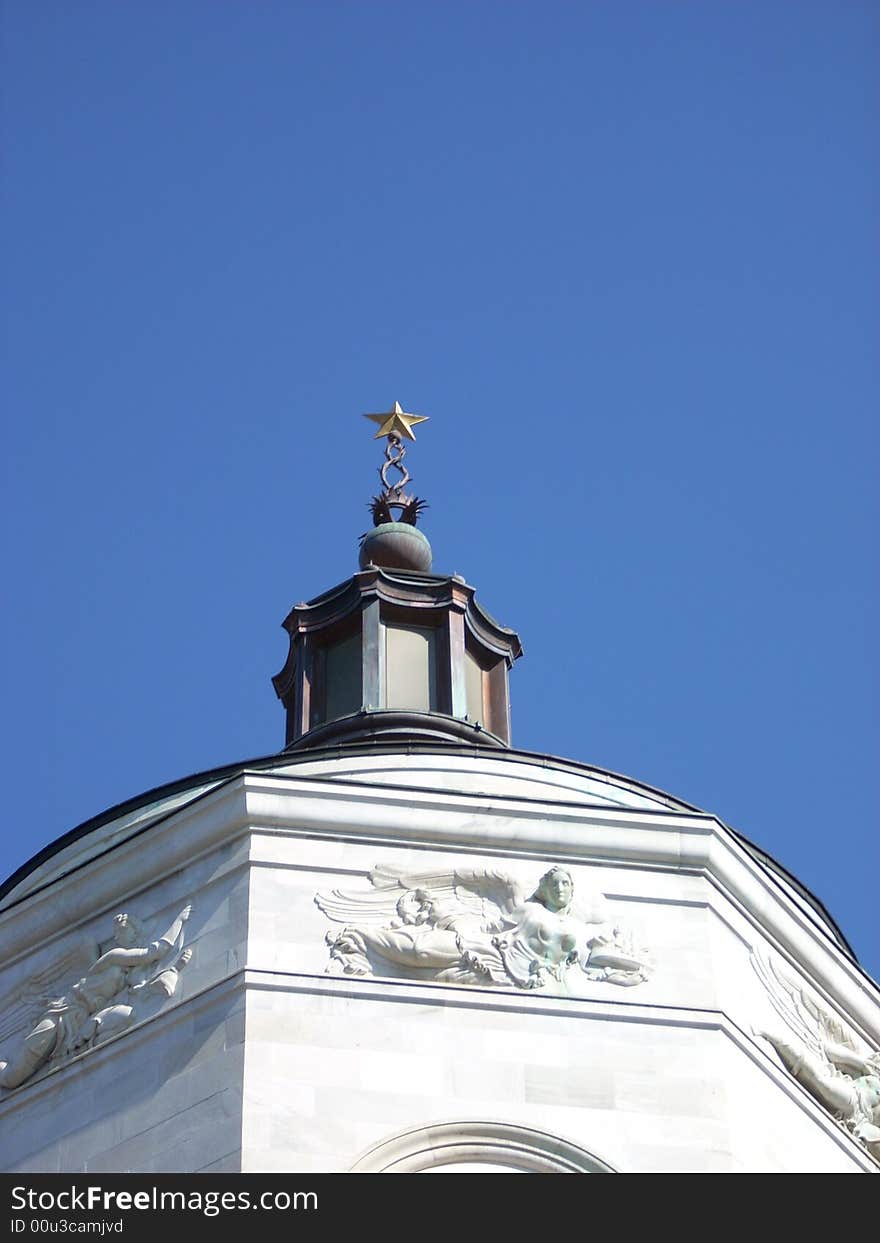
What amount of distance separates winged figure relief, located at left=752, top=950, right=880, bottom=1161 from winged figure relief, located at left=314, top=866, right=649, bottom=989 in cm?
174

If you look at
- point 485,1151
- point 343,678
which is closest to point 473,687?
point 343,678

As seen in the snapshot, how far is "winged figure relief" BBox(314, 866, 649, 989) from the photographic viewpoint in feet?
101

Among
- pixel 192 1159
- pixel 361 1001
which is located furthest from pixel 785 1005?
pixel 192 1159

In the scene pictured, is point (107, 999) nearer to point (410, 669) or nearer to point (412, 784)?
point (412, 784)

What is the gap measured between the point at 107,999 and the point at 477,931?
380 cm

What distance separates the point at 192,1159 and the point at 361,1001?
2384mm

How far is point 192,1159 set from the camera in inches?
1143

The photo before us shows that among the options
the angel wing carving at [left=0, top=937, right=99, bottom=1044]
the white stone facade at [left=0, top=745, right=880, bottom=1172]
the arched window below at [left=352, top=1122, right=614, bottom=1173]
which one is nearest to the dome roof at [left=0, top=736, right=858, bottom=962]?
the white stone facade at [left=0, top=745, right=880, bottom=1172]

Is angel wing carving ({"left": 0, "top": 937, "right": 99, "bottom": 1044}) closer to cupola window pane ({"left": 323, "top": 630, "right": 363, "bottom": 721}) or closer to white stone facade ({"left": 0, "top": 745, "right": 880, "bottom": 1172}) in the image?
white stone facade ({"left": 0, "top": 745, "right": 880, "bottom": 1172})

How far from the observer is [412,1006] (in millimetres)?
30328

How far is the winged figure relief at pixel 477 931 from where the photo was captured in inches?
1212

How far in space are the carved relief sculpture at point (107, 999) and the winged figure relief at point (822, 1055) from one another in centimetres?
610

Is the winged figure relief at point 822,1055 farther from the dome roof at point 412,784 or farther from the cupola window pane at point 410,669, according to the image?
the cupola window pane at point 410,669

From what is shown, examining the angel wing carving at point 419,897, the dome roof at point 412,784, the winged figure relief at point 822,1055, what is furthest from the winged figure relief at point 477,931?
the winged figure relief at point 822,1055
